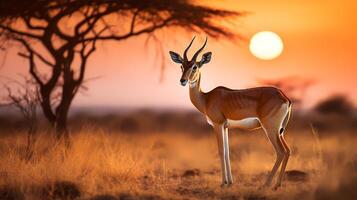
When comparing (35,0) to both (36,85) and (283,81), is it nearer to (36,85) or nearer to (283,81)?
(36,85)

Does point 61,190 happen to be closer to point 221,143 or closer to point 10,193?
point 10,193

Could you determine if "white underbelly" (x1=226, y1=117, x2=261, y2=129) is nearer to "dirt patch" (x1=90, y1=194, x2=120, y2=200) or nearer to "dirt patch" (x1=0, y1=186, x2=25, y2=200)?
"dirt patch" (x1=90, y1=194, x2=120, y2=200)

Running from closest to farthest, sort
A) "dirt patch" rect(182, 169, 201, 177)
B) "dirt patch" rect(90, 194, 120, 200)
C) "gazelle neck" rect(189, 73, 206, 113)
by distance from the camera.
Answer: "dirt patch" rect(90, 194, 120, 200)
"gazelle neck" rect(189, 73, 206, 113)
"dirt patch" rect(182, 169, 201, 177)

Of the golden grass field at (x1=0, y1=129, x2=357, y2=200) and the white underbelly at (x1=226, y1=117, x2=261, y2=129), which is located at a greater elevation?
the white underbelly at (x1=226, y1=117, x2=261, y2=129)

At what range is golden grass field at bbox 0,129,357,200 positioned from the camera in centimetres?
913

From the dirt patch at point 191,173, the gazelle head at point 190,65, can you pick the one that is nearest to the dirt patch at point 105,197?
the gazelle head at point 190,65

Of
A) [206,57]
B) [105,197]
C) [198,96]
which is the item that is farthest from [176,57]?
[105,197]

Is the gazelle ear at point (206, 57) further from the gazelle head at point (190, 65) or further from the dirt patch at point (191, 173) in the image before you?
the dirt patch at point (191, 173)

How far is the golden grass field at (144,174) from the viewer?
9133 millimetres

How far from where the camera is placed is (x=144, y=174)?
465 inches

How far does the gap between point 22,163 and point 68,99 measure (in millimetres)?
4598

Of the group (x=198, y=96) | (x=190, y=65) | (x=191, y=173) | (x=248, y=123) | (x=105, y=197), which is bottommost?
(x=105, y=197)

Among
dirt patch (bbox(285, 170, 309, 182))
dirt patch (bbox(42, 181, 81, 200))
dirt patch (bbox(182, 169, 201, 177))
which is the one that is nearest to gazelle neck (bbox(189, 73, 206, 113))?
dirt patch (bbox(42, 181, 81, 200))

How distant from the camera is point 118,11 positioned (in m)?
15.4
